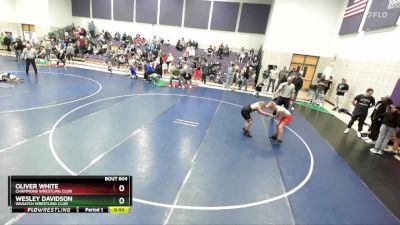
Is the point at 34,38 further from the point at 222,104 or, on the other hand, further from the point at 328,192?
the point at 328,192

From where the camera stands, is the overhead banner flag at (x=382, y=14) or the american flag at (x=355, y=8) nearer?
the overhead banner flag at (x=382, y=14)

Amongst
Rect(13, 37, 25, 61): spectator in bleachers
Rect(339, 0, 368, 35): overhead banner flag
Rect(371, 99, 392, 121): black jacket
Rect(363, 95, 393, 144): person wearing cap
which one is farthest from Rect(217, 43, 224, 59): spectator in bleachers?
Rect(13, 37, 25, 61): spectator in bleachers

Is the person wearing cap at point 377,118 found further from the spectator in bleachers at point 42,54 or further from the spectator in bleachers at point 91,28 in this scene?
the spectator in bleachers at point 91,28

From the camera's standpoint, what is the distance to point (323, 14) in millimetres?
17344

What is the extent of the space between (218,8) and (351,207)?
20.7 m

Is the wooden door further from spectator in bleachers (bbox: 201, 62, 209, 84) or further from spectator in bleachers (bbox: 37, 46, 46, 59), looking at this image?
spectator in bleachers (bbox: 37, 46, 46, 59)

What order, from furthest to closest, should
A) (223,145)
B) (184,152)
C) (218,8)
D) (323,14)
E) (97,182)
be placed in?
(218,8), (323,14), (223,145), (184,152), (97,182)

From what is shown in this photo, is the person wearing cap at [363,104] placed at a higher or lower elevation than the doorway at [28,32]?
lower

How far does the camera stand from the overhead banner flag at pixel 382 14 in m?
10.3

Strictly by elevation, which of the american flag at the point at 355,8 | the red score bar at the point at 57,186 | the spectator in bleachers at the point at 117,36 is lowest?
the red score bar at the point at 57,186

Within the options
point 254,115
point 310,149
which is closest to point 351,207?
point 310,149
